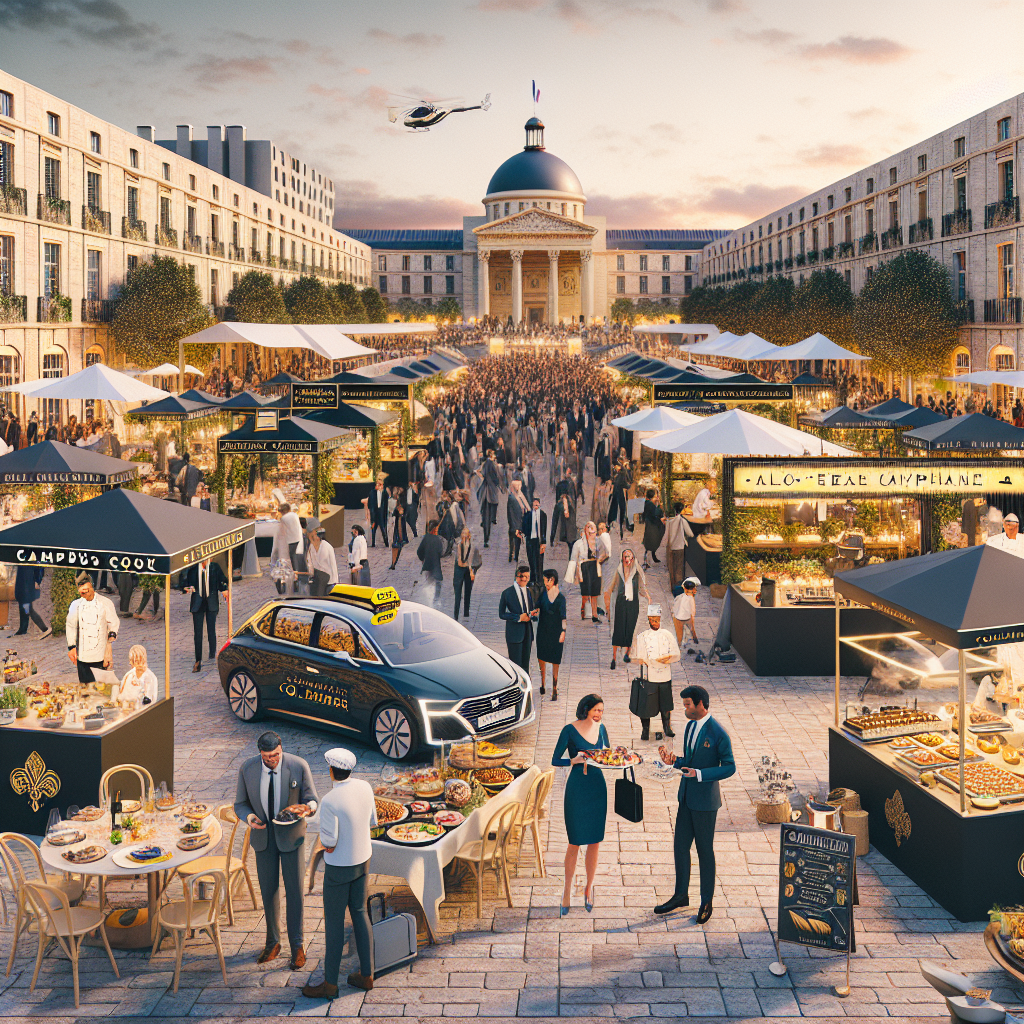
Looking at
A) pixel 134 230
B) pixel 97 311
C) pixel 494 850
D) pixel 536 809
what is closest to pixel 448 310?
pixel 134 230

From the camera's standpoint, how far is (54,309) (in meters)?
37.3

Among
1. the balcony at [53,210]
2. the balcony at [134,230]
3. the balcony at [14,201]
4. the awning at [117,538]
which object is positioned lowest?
the awning at [117,538]

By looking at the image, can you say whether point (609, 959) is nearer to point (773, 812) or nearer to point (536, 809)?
point (536, 809)

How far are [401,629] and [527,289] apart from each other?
117999 mm

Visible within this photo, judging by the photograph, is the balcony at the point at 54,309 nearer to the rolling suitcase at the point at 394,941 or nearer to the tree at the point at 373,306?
the rolling suitcase at the point at 394,941

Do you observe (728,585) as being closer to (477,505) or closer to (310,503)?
(310,503)

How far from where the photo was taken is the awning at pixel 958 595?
709 cm

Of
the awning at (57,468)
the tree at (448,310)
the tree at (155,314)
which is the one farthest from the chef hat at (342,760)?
the tree at (448,310)

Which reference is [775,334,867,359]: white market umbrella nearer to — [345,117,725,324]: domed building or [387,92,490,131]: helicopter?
[387,92,490,131]: helicopter

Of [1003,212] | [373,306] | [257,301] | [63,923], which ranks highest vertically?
[373,306]

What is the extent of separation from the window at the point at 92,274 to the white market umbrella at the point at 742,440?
104ft

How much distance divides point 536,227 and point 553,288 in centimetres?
682

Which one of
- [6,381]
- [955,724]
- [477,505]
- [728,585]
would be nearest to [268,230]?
[6,381]

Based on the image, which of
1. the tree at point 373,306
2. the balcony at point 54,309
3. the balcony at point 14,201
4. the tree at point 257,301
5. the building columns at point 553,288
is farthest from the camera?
the building columns at point 553,288
